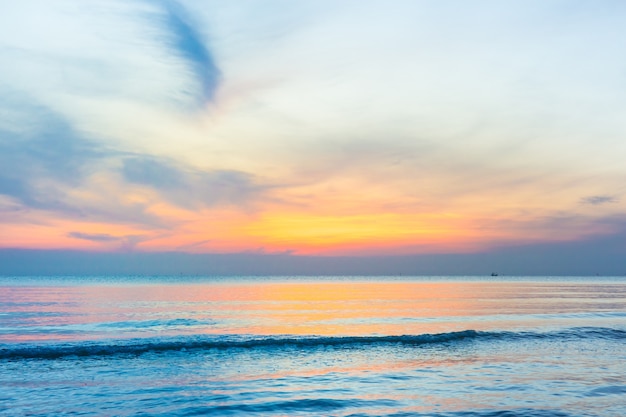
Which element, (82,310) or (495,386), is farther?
(82,310)

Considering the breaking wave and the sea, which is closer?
the sea

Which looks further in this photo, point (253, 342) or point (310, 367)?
point (253, 342)

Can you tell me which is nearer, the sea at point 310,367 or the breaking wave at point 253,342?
the sea at point 310,367

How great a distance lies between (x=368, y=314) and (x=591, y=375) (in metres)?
30.3

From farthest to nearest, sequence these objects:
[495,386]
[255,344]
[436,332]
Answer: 1. [436,332]
2. [255,344]
3. [495,386]

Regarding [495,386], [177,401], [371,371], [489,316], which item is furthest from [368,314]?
[177,401]

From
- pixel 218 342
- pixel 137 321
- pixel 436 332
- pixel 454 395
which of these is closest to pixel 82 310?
pixel 137 321

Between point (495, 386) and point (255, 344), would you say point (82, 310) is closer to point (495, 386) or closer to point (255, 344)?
point (255, 344)

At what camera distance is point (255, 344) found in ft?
104

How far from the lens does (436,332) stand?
38.3 metres

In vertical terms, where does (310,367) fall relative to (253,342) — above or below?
below

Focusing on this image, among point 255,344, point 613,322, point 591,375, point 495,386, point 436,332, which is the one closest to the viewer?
point 495,386

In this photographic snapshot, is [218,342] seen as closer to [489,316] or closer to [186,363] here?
[186,363]

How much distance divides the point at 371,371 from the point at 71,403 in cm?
1258
